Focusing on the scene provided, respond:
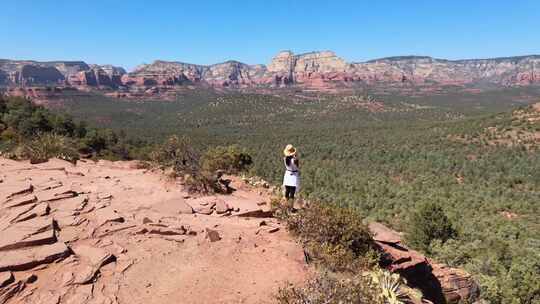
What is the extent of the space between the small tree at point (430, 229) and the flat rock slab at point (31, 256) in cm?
1876

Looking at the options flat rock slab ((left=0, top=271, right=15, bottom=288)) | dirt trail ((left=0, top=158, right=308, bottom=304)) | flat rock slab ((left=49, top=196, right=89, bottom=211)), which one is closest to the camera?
flat rock slab ((left=0, top=271, right=15, bottom=288))

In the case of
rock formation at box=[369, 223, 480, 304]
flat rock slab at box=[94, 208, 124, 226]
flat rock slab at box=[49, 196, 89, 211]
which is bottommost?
rock formation at box=[369, 223, 480, 304]

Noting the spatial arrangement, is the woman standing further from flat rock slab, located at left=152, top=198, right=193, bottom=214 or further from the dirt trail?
flat rock slab, located at left=152, top=198, right=193, bottom=214

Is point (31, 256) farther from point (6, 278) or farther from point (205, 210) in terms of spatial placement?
point (205, 210)

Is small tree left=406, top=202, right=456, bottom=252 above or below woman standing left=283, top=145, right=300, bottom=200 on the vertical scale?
below

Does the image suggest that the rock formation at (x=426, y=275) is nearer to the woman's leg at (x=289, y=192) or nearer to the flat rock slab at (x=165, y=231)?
the woman's leg at (x=289, y=192)

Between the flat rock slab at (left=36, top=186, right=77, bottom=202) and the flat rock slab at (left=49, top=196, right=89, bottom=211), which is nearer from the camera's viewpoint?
the flat rock slab at (left=49, top=196, right=89, bottom=211)

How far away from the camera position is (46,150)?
14.4 m

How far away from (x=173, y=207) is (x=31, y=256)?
Result: 3.42 meters

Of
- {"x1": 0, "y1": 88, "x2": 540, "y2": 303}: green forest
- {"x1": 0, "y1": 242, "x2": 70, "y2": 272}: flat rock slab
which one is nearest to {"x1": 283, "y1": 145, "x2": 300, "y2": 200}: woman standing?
{"x1": 0, "y1": 88, "x2": 540, "y2": 303}: green forest

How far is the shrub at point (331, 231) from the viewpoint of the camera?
6.76 m

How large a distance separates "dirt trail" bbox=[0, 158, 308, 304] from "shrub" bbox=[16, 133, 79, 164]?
3.73 metres

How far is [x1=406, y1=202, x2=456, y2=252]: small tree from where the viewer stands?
2027cm

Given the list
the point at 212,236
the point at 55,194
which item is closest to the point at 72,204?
the point at 55,194
